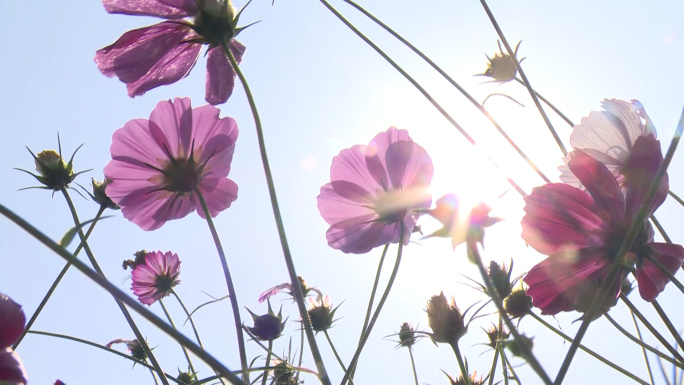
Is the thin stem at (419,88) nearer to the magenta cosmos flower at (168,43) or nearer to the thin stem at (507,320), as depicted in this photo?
the magenta cosmos flower at (168,43)

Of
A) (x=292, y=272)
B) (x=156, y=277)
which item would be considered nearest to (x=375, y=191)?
(x=292, y=272)

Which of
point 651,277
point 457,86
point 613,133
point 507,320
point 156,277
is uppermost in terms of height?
point 156,277

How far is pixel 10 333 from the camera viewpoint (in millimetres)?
415

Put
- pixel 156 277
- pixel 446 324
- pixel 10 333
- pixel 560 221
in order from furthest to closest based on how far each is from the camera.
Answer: pixel 156 277
pixel 446 324
pixel 560 221
pixel 10 333

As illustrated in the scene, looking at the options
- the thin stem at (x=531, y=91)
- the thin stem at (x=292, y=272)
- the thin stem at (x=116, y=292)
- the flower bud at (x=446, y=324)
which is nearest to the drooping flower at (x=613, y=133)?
the thin stem at (x=531, y=91)

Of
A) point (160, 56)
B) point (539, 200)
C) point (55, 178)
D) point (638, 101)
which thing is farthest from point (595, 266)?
point (55, 178)

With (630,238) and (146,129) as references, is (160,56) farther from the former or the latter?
(630,238)

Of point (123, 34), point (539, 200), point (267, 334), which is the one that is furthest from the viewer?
point (267, 334)

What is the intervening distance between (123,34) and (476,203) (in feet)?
1.87

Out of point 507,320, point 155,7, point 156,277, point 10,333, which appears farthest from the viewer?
point 156,277

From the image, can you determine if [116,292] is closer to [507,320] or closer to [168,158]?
[507,320]

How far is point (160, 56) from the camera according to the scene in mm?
759

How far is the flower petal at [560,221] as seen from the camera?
0.58m

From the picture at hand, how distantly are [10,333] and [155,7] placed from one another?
18.5 inches
